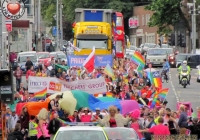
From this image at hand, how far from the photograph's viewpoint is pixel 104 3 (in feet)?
348

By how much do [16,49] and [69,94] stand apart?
5336cm

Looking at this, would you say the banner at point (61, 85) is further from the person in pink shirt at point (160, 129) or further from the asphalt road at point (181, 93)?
the asphalt road at point (181, 93)

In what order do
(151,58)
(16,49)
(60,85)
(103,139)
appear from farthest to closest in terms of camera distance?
(16,49) < (151,58) < (60,85) < (103,139)

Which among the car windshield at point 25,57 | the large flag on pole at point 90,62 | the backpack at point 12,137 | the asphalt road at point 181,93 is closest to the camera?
the backpack at point 12,137

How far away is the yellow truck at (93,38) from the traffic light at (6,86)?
27.8 meters

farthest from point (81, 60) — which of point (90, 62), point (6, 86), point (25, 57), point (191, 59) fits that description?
point (191, 59)

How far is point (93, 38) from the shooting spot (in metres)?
48.0

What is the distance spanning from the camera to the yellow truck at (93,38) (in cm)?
4806

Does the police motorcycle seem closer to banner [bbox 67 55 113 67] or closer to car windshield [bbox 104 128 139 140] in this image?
banner [bbox 67 55 113 67]

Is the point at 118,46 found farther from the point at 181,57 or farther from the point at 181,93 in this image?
the point at 181,93

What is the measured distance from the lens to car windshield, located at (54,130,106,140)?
17.5 meters

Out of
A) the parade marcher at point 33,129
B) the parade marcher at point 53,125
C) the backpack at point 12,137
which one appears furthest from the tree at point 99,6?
the parade marcher at point 53,125

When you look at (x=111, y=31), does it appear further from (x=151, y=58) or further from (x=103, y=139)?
(x=103, y=139)

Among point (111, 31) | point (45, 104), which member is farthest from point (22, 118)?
point (111, 31)
